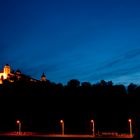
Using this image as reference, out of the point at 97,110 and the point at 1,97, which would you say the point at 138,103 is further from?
the point at 1,97

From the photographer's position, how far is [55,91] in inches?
3223

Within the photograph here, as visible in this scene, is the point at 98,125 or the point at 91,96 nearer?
the point at 98,125

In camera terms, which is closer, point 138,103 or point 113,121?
point 113,121

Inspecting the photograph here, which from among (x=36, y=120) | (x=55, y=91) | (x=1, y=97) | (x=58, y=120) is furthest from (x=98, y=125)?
(x=1, y=97)

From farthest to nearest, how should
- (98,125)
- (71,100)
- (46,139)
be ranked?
(71,100), (98,125), (46,139)

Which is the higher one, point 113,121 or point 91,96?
point 91,96

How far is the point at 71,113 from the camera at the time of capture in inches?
2864

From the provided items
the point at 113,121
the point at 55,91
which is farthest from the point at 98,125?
the point at 55,91

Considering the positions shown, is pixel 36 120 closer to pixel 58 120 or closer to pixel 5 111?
pixel 58 120

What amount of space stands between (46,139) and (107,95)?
38.8 meters

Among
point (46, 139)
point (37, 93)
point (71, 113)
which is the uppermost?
point (37, 93)

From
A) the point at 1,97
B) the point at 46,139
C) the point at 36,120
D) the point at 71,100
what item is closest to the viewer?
the point at 46,139

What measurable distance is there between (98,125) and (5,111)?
2194cm

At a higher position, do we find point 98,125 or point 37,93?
point 37,93
